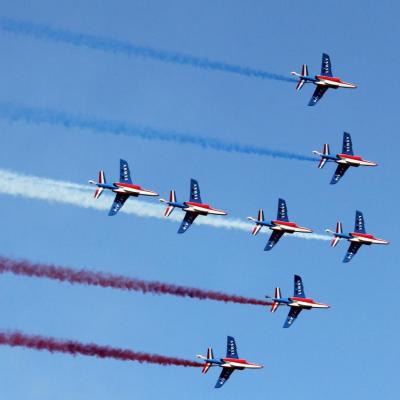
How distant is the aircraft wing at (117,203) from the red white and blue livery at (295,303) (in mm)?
22028

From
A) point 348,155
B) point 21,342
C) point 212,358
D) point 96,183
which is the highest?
point 348,155

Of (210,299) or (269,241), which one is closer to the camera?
(210,299)

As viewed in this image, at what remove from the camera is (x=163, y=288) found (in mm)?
107375

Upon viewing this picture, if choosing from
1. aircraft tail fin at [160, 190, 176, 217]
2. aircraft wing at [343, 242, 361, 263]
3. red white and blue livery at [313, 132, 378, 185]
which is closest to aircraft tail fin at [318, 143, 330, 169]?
red white and blue livery at [313, 132, 378, 185]

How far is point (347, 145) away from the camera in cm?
12912

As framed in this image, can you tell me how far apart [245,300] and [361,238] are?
19.5 m

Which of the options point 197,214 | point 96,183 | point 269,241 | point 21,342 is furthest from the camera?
point 269,241

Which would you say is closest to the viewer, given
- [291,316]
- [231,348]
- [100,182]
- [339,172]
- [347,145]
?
[100,182]

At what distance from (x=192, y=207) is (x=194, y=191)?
7.46 ft

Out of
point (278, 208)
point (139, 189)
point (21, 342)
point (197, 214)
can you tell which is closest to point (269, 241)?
point (278, 208)

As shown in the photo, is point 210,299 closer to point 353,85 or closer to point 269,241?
point 269,241

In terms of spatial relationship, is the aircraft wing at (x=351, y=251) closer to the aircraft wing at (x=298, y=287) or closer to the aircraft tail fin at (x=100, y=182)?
the aircraft wing at (x=298, y=287)

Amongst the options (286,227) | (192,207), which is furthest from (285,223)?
(192,207)

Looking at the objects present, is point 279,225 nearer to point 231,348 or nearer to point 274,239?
point 274,239
